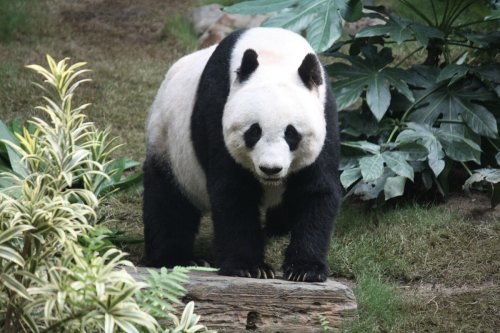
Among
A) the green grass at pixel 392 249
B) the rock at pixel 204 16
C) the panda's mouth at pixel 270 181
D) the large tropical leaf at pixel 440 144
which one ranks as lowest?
the green grass at pixel 392 249

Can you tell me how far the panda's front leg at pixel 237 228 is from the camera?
4980mm

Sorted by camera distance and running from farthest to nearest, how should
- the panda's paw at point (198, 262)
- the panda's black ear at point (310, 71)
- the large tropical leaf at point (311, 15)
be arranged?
the large tropical leaf at point (311, 15), the panda's paw at point (198, 262), the panda's black ear at point (310, 71)

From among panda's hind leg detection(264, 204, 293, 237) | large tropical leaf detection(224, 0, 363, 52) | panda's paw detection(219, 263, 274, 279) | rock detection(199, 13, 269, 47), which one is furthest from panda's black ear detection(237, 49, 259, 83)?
rock detection(199, 13, 269, 47)

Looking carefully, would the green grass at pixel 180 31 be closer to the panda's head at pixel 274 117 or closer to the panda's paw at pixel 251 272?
the panda's head at pixel 274 117

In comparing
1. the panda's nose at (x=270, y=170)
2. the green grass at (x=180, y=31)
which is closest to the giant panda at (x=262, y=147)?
the panda's nose at (x=270, y=170)

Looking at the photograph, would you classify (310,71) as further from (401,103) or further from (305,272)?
(401,103)

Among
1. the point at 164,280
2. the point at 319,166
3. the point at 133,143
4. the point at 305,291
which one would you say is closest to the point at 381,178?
the point at 319,166

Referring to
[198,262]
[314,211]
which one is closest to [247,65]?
[314,211]

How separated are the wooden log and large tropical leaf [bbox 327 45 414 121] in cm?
226

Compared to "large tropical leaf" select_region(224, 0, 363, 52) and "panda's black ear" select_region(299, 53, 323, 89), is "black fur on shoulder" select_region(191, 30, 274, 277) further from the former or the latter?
"large tropical leaf" select_region(224, 0, 363, 52)

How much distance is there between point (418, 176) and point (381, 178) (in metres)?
0.33

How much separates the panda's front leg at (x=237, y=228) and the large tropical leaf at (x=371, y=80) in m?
1.92

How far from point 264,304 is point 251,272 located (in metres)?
0.34

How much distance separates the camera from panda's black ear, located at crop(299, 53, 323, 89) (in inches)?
189
